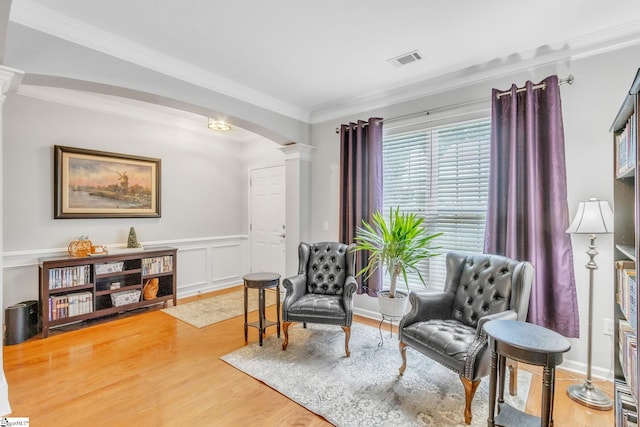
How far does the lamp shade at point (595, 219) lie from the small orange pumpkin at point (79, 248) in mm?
4762

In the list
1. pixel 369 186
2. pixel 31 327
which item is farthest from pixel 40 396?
pixel 369 186

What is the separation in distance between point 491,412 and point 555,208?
5.58ft

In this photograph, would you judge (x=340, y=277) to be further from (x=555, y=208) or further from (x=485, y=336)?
(x=555, y=208)

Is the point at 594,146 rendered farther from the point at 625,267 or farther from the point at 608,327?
the point at 608,327

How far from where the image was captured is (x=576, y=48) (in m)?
2.47

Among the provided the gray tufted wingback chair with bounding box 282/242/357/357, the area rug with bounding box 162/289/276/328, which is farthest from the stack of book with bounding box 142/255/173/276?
the gray tufted wingback chair with bounding box 282/242/357/357

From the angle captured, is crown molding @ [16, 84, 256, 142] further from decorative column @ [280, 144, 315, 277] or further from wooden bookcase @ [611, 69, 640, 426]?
wooden bookcase @ [611, 69, 640, 426]

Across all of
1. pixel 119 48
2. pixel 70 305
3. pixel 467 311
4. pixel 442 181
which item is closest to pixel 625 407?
pixel 467 311

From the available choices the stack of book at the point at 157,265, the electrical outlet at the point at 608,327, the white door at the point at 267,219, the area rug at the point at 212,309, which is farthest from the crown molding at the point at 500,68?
the stack of book at the point at 157,265

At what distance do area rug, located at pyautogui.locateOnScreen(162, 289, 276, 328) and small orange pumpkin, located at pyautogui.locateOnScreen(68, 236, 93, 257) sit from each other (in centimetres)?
118

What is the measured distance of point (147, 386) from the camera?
2311 mm

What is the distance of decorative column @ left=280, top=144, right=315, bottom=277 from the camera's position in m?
4.24

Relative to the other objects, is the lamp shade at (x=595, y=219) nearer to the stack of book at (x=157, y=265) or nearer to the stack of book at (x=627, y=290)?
the stack of book at (x=627, y=290)

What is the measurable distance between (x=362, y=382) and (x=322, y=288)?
110cm
